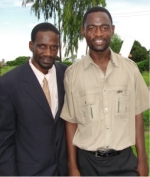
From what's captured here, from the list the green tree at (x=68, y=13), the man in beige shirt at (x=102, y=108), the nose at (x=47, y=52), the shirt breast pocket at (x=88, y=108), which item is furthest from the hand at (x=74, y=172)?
the green tree at (x=68, y=13)

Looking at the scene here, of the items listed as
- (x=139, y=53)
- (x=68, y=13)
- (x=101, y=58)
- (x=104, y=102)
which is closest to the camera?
(x=104, y=102)

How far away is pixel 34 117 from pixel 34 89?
0.21 meters

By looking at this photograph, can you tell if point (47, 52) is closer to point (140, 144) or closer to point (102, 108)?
point (102, 108)

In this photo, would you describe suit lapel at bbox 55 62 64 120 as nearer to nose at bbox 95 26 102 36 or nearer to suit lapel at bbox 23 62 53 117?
suit lapel at bbox 23 62 53 117

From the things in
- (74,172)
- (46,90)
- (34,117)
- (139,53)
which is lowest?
(74,172)

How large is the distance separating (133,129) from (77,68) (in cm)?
64

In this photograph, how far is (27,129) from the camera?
249 centimetres

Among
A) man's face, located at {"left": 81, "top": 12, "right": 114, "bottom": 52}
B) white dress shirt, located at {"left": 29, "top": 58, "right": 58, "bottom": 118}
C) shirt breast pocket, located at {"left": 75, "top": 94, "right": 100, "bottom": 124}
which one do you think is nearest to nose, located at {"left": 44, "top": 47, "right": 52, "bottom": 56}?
white dress shirt, located at {"left": 29, "top": 58, "right": 58, "bottom": 118}

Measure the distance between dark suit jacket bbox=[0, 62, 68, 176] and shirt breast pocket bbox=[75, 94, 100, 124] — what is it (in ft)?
0.57

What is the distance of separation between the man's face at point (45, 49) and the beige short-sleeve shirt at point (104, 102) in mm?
191

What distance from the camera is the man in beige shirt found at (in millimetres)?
2467

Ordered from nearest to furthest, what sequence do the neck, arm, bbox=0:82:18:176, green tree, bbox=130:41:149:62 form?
1. arm, bbox=0:82:18:176
2. the neck
3. green tree, bbox=130:41:149:62

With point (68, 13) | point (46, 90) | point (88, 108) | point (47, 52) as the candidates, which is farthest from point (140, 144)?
point (68, 13)

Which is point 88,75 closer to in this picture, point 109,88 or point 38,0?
point 109,88
